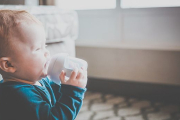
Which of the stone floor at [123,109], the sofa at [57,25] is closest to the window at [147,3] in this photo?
the sofa at [57,25]

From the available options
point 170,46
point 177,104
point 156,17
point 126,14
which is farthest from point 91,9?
point 177,104

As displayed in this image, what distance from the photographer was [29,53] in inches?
24.9

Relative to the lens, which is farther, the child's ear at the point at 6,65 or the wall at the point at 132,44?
the wall at the point at 132,44

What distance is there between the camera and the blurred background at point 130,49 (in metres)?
1.41

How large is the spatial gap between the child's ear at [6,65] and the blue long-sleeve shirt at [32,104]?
39 mm

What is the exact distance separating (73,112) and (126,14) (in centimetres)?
103

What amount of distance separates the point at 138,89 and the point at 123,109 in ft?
0.82

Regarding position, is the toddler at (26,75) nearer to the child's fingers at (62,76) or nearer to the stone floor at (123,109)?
the child's fingers at (62,76)

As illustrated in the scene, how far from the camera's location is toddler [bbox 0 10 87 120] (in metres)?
0.61

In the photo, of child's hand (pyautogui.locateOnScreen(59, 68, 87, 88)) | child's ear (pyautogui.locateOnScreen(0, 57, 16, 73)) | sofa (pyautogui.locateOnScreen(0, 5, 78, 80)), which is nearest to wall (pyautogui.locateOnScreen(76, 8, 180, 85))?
sofa (pyautogui.locateOnScreen(0, 5, 78, 80))

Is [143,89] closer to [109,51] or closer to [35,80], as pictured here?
[109,51]

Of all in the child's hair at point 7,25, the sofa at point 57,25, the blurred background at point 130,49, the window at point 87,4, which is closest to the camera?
the child's hair at point 7,25

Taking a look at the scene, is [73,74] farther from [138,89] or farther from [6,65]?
[138,89]

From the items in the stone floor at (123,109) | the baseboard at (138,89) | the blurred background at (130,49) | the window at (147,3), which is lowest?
the stone floor at (123,109)
